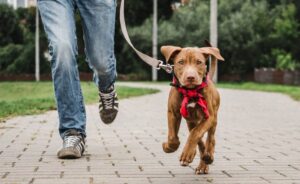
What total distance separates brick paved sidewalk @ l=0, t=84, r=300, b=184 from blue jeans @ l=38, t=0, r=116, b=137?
490mm

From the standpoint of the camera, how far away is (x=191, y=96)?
14.9 ft

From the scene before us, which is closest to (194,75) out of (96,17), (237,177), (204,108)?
(204,108)

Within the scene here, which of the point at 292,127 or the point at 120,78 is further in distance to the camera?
the point at 120,78

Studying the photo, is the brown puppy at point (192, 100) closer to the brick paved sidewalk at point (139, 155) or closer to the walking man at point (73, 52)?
the brick paved sidewalk at point (139, 155)

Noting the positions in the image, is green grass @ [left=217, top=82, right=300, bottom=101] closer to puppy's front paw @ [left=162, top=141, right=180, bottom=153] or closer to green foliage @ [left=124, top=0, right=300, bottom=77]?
puppy's front paw @ [left=162, top=141, right=180, bottom=153]

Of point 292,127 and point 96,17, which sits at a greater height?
point 96,17

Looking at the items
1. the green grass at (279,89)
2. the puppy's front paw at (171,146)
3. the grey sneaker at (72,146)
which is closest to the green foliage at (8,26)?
the green grass at (279,89)

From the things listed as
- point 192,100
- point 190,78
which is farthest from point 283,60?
point 190,78

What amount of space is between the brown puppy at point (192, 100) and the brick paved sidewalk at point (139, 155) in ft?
1.20

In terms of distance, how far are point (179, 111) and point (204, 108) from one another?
0.65ft

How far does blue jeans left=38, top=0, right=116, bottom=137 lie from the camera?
19.3 ft

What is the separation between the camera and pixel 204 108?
15.2 feet

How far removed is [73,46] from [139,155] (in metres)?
1.18

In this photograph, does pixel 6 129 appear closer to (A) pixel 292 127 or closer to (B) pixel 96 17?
(B) pixel 96 17
